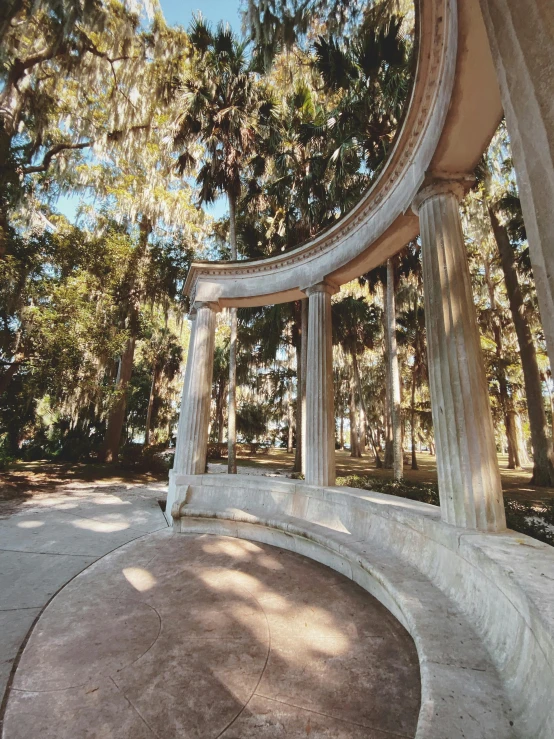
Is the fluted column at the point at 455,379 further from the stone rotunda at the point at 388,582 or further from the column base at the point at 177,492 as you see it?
the column base at the point at 177,492

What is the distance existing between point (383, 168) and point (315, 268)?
244 centimetres

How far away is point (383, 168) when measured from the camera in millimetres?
5508

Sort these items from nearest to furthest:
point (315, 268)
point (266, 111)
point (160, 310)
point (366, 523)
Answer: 1. point (366, 523)
2. point (315, 268)
3. point (266, 111)
4. point (160, 310)

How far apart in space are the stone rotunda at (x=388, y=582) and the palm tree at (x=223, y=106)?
7429 millimetres

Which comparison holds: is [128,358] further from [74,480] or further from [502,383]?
[502,383]

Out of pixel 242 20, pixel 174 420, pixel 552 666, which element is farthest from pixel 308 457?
pixel 174 420

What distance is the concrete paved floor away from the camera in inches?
82.0

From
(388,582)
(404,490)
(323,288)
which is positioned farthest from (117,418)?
(388,582)

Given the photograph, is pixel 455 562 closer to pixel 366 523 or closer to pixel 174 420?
pixel 366 523

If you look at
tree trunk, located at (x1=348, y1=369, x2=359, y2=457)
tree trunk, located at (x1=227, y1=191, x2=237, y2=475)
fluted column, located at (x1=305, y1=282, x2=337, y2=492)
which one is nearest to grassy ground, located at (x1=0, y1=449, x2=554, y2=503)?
tree trunk, located at (x1=227, y1=191, x2=237, y2=475)

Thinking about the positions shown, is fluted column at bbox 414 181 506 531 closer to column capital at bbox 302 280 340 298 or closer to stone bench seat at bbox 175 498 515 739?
stone bench seat at bbox 175 498 515 739

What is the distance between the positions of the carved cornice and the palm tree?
18.6 ft

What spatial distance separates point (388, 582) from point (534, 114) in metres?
3.74

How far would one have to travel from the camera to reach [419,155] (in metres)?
4.70
